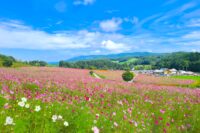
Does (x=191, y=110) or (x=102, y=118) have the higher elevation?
(x=102, y=118)

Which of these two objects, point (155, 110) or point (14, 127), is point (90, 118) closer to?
point (14, 127)

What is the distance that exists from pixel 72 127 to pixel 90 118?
51cm

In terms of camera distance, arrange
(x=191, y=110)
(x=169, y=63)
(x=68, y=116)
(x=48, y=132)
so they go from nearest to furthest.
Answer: (x=48, y=132)
(x=68, y=116)
(x=191, y=110)
(x=169, y=63)

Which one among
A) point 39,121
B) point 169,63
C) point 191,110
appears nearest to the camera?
point 39,121

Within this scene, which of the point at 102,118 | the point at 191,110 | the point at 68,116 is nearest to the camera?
the point at 68,116

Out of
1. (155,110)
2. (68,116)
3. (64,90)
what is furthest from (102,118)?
(64,90)

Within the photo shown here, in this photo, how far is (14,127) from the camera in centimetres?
286

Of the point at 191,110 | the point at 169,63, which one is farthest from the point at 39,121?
the point at 169,63

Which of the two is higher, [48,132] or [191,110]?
[48,132]

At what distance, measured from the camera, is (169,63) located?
424 ft

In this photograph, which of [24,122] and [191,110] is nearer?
[24,122]

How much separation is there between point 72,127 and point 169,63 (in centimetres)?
13529

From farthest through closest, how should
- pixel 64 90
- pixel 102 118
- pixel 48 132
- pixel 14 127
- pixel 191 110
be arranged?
pixel 64 90
pixel 191 110
pixel 102 118
pixel 48 132
pixel 14 127

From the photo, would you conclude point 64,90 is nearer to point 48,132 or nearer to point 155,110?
point 155,110
